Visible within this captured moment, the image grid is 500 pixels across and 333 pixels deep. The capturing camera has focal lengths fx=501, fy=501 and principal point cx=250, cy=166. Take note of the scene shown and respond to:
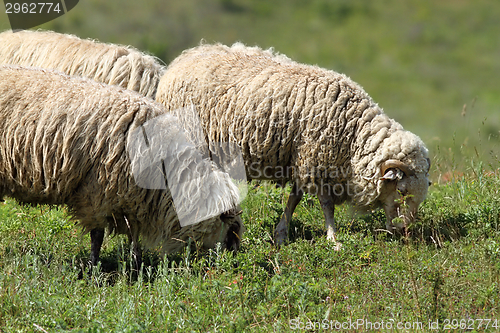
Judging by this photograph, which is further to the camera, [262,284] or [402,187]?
[402,187]

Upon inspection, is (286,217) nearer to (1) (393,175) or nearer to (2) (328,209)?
(2) (328,209)

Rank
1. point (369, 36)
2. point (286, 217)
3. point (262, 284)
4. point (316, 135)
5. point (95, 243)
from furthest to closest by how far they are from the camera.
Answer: point (369, 36) < point (286, 217) < point (316, 135) < point (95, 243) < point (262, 284)

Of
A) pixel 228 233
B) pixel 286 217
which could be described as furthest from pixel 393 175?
pixel 228 233

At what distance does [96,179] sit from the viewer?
4.44 m

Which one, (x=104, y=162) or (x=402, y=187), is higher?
(x=104, y=162)

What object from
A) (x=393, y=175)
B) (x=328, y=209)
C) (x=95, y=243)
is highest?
(x=393, y=175)

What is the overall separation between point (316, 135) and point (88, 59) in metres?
3.30

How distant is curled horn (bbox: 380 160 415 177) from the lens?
5.20 metres

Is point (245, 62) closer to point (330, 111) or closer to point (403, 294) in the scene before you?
point (330, 111)

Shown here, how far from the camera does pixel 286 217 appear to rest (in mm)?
5824

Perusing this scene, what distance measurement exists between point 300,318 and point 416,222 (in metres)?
2.62

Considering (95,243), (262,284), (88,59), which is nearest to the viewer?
(262,284)

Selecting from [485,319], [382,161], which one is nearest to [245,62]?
[382,161]

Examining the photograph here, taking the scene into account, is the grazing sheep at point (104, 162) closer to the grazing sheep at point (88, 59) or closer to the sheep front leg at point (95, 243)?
the sheep front leg at point (95, 243)
